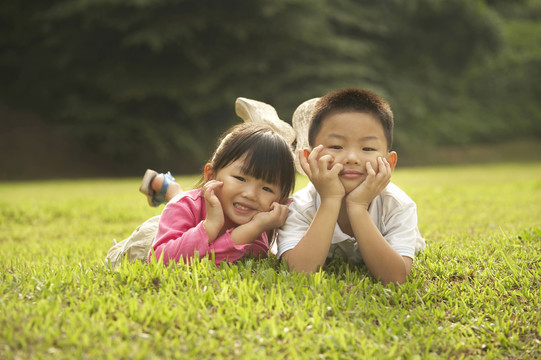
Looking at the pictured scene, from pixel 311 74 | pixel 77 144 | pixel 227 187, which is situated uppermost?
pixel 311 74

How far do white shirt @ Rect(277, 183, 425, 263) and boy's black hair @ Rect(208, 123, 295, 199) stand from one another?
7.5 inches

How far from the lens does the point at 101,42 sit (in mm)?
21516

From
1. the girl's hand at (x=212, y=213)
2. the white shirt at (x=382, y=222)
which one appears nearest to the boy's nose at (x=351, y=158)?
the white shirt at (x=382, y=222)

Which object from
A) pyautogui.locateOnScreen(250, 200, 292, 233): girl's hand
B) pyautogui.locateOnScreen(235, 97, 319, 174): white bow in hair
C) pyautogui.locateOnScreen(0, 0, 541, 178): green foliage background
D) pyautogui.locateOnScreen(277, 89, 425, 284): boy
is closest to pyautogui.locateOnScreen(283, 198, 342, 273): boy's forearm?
pyautogui.locateOnScreen(277, 89, 425, 284): boy

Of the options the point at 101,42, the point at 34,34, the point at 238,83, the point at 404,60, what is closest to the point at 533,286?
the point at 238,83

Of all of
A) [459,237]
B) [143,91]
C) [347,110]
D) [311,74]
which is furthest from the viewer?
[311,74]

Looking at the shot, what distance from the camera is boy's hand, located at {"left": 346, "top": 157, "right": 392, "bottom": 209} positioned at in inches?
114

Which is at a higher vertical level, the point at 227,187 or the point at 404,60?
the point at 404,60

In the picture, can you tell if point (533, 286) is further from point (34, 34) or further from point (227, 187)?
point (34, 34)

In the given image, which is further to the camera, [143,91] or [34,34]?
[34,34]

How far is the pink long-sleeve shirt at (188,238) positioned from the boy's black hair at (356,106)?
0.93m

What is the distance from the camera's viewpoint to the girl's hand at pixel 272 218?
307cm

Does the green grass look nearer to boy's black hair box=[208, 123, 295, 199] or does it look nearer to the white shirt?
the white shirt

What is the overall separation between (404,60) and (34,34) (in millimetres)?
19071
